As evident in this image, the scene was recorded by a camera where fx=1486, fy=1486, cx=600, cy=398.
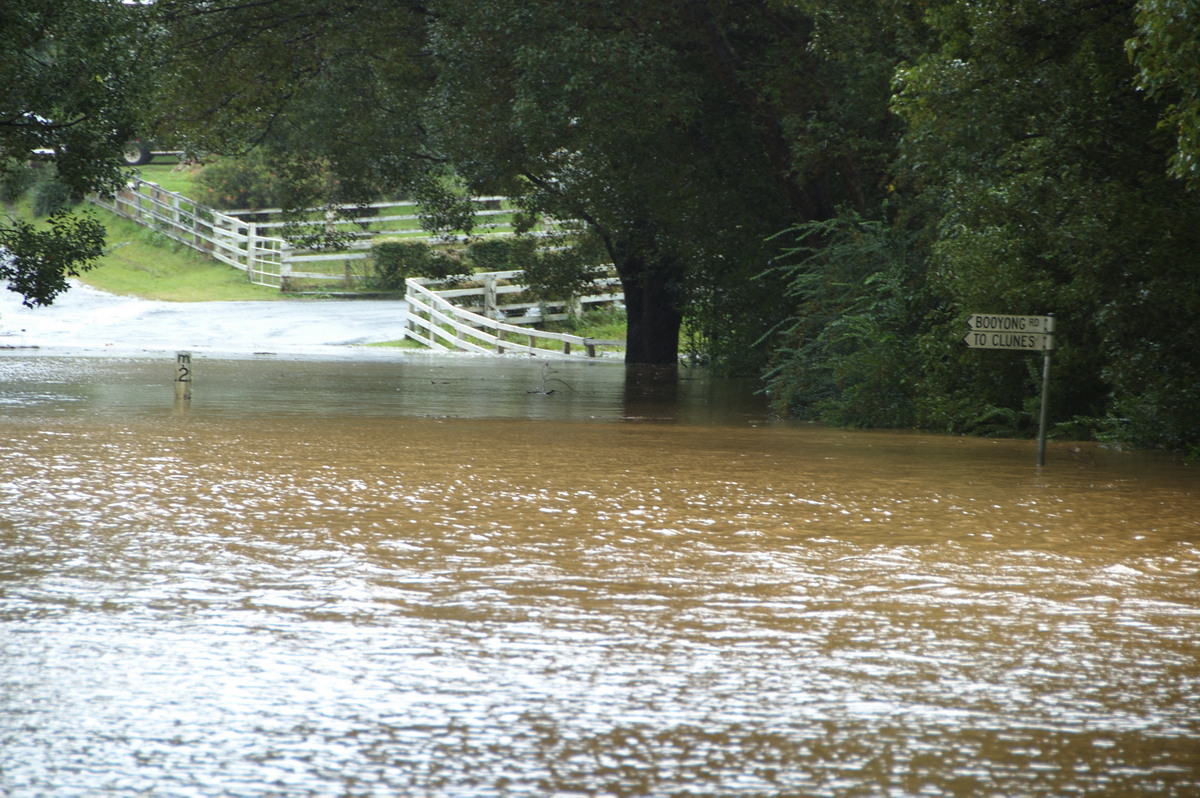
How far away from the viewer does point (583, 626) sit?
5.37 meters

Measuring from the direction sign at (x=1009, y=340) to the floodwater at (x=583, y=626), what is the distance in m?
0.94

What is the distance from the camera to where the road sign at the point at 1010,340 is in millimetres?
10945

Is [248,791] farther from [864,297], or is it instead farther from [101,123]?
[101,123]

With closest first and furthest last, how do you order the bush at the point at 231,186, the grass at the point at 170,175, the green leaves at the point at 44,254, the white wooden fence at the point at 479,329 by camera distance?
the green leaves at the point at 44,254, the white wooden fence at the point at 479,329, the bush at the point at 231,186, the grass at the point at 170,175

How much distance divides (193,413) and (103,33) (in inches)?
267

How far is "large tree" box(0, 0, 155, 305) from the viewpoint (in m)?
17.7

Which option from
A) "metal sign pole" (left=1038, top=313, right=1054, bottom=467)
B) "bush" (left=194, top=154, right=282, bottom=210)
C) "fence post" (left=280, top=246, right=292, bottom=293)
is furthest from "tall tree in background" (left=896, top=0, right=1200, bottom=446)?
"bush" (left=194, top=154, right=282, bottom=210)

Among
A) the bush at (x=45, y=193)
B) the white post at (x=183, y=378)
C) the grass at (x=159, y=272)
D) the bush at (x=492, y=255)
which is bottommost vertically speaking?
the white post at (x=183, y=378)

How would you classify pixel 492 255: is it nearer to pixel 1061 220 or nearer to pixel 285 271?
pixel 285 271

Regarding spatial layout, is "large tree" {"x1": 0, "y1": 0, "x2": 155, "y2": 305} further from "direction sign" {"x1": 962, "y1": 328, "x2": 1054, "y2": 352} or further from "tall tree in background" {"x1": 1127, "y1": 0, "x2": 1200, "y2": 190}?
"tall tree in background" {"x1": 1127, "y1": 0, "x2": 1200, "y2": 190}

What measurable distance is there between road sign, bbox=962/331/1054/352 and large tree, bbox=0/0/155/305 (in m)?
12.0

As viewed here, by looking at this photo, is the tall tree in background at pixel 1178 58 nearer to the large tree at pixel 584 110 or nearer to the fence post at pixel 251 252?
the large tree at pixel 584 110

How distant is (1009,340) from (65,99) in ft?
40.3

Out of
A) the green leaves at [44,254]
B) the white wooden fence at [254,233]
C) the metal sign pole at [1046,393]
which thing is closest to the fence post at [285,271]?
the white wooden fence at [254,233]
